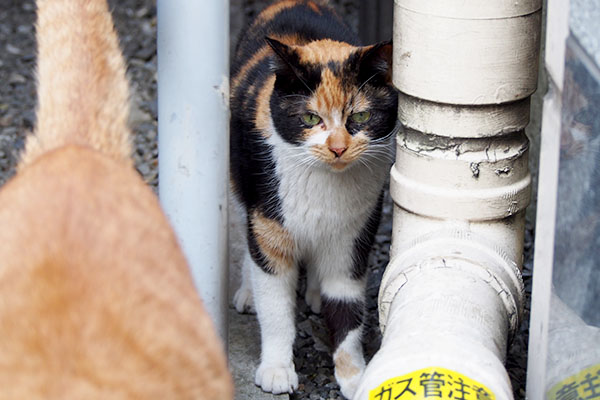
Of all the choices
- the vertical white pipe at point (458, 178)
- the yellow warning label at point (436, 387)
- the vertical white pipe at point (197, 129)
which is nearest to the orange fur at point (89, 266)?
the vertical white pipe at point (197, 129)

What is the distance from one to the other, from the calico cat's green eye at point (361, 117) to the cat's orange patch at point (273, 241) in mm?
457

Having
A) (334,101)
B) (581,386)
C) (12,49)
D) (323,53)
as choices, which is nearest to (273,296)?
(334,101)

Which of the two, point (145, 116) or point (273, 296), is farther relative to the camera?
point (145, 116)

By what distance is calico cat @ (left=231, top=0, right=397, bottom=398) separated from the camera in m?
3.07

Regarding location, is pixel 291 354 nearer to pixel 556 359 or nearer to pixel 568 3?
pixel 556 359

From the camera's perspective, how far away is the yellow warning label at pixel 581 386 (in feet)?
7.32

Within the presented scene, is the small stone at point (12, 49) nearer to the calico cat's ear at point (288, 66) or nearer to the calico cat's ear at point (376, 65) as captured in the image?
the calico cat's ear at point (288, 66)

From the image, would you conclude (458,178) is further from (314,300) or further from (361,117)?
(314,300)

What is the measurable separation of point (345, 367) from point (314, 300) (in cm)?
54

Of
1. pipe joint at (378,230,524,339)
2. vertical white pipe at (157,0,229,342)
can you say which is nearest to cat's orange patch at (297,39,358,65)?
vertical white pipe at (157,0,229,342)

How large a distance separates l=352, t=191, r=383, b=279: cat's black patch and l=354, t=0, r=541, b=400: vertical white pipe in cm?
39

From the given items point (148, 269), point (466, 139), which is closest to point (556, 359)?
point (466, 139)

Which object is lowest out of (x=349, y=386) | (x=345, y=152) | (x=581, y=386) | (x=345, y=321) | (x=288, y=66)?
(x=349, y=386)

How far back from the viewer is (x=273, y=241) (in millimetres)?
3295
